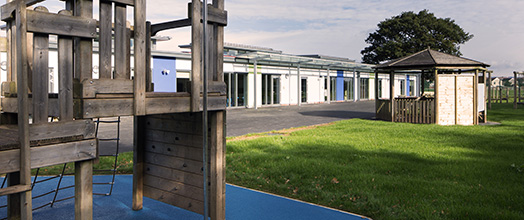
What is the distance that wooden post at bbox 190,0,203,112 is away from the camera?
4.16m

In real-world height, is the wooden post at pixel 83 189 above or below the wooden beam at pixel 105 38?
below

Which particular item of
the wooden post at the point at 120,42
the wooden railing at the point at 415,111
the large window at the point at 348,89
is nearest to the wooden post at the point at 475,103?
the wooden railing at the point at 415,111

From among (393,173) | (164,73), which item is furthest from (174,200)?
(164,73)

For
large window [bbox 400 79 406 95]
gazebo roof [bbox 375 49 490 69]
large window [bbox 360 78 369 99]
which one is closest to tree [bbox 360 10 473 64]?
large window [bbox 400 79 406 95]

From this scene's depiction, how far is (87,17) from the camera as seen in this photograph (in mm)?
3217

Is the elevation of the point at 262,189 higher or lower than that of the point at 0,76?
lower

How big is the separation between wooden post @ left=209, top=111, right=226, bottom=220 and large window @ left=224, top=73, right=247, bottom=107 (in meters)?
21.6

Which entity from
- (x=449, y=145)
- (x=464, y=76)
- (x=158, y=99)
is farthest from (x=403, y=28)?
(x=158, y=99)

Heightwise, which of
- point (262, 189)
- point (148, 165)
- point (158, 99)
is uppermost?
point (158, 99)

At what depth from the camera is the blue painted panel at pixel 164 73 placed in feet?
73.1

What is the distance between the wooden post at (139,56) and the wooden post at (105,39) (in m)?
0.27

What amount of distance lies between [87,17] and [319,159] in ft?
20.3

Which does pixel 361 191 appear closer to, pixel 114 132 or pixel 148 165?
pixel 148 165

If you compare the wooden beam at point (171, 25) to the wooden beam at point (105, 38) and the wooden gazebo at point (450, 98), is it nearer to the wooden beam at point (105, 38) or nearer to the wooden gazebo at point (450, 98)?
the wooden beam at point (105, 38)
